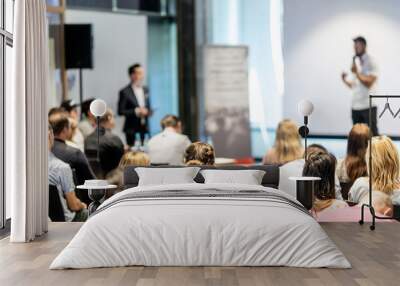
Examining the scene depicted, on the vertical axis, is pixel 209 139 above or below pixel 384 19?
below

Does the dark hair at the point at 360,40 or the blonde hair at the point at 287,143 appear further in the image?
the dark hair at the point at 360,40

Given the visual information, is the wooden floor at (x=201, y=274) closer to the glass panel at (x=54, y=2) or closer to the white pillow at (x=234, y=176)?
the white pillow at (x=234, y=176)

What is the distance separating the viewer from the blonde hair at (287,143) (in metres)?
9.01

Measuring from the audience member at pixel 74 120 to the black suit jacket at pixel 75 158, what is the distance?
87 centimetres

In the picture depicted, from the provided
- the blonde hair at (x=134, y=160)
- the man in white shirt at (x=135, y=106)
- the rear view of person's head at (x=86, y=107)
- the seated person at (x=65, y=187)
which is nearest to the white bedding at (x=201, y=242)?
the seated person at (x=65, y=187)

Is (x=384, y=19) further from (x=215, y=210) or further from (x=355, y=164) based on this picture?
(x=215, y=210)

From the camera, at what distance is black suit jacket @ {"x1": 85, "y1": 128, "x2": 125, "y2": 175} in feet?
31.5

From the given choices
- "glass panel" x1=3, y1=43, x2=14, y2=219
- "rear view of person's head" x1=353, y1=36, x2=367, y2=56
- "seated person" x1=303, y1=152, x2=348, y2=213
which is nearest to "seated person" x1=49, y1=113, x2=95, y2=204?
"glass panel" x1=3, y1=43, x2=14, y2=219

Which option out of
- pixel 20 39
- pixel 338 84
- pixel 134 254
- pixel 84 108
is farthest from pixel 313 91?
pixel 134 254

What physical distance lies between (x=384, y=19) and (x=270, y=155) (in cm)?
244

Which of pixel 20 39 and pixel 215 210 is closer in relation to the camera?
pixel 215 210

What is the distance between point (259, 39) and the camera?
1066 cm

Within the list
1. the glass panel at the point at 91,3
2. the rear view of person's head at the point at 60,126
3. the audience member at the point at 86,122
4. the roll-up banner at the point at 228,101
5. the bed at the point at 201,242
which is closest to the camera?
the bed at the point at 201,242

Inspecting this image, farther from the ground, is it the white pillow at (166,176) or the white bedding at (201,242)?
the white pillow at (166,176)
